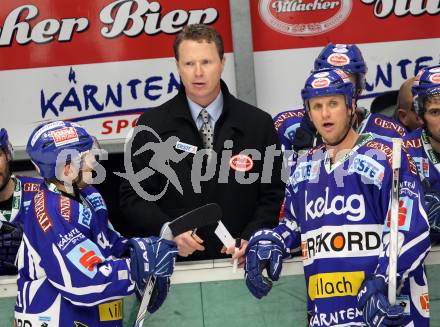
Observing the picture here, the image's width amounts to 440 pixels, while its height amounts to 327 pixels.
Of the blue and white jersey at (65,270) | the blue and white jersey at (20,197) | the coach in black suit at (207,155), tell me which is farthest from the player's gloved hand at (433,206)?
the blue and white jersey at (20,197)

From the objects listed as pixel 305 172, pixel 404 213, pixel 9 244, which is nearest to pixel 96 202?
pixel 9 244

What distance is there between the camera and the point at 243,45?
23.2ft

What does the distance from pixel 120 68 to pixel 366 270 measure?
2552 mm

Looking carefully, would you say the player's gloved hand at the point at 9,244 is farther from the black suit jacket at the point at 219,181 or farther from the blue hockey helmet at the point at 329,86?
the blue hockey helmet at the point at 329,86

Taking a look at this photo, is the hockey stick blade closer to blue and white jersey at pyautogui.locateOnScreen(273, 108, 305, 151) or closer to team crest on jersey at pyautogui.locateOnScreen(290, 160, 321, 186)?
team crest on jersey at pyautogui.locateOnScreen(290, 160, 321, 186)

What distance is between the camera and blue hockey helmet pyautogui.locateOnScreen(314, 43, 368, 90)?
5898mm

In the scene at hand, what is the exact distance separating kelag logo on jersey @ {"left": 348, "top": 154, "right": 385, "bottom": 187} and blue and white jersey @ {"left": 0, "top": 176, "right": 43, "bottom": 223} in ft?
5.17

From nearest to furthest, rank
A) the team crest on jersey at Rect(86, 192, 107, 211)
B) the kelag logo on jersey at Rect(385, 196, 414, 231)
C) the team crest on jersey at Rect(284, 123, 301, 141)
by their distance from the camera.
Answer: the kelag logo on jersey at Rect(385, 196, 414, 231) < the team crest on jersey at Rect(86, 192, 107, 211) < the team crest on jersey at Rect(284, 123, 301, 141)

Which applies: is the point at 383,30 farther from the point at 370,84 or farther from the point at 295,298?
the point at 295,298

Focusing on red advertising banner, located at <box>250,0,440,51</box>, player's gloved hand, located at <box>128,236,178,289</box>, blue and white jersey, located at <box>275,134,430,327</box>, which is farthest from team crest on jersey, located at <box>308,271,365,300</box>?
red advertising banner, located at <box>250,0,440,51</box>

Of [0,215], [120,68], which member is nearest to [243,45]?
[120,68]

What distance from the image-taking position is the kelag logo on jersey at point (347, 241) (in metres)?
5.16

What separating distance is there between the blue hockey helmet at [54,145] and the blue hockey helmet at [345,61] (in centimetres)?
120

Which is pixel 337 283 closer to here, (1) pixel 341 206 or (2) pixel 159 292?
(1) pixel 341 206
